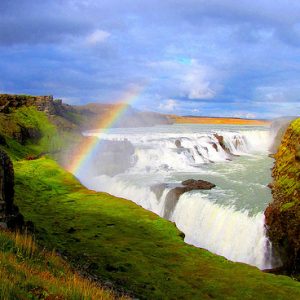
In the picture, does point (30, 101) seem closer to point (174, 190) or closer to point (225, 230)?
point (174, 190)

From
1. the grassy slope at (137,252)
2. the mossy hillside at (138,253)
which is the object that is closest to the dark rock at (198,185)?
Result: the grassy slope at (137,252)

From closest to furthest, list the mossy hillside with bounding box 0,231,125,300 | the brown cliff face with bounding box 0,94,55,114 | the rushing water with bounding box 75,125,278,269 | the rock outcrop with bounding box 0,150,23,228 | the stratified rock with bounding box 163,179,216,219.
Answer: the mossy hillside with bounding box 0,231,125,300 < the rock outcrop with bounding box 0,150,23,228 < the rushing water with bounding box 75,125,278,269 < the stratified rock with bounding box 163,179,216,219 < the brown cliff face with bounding box 0,94,55,114

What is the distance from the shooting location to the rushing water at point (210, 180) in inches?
1128

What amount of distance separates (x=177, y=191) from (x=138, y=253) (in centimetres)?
1899

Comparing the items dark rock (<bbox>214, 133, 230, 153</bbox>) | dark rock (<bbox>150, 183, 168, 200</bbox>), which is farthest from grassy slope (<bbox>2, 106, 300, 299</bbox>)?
dark rock (<bbox>214, 133, 230, 153</bbox>)

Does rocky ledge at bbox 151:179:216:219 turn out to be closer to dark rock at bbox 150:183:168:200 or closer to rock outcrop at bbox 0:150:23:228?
dark rock at bbox 150:183:168:200

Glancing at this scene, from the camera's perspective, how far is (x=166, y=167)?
2163 inches

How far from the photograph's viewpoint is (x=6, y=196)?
14883 mm

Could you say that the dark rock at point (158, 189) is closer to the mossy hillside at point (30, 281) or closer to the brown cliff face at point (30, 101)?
the mossy hillside at point (30, 281)

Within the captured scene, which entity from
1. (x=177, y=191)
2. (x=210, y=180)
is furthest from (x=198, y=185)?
(x=210, y=180)

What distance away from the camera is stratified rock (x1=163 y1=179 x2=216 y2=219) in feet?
118

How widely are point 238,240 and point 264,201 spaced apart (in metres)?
6.06

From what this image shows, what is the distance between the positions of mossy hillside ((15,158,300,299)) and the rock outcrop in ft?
6.31

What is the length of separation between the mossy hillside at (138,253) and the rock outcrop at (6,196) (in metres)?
1.92
